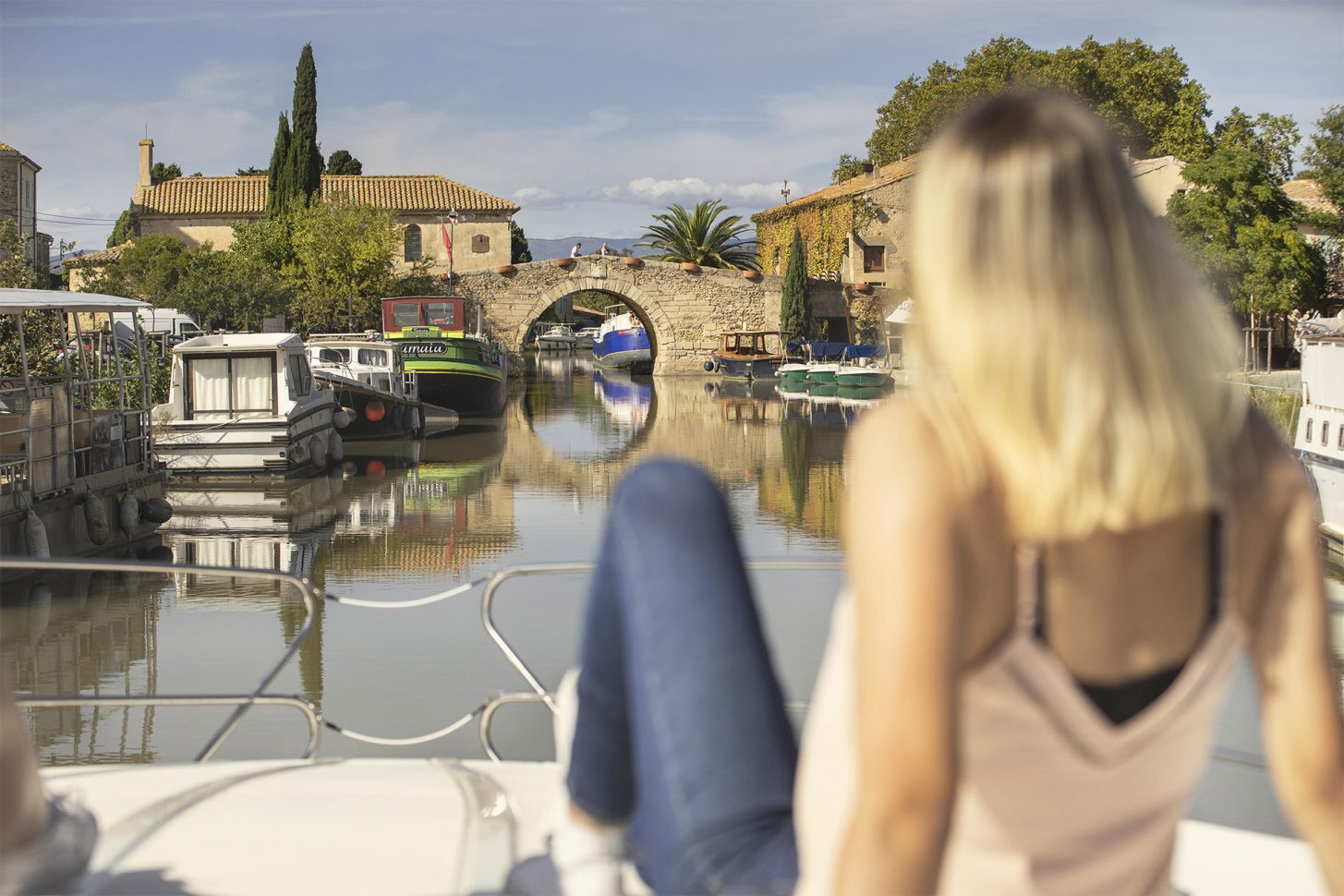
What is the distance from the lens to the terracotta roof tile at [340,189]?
45750 mm

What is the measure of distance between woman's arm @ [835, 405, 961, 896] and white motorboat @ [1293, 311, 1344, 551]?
10961 mm

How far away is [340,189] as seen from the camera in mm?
45094

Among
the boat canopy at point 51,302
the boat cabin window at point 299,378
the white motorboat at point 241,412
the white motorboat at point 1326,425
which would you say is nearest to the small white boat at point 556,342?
the boat cabin window at point 299,378

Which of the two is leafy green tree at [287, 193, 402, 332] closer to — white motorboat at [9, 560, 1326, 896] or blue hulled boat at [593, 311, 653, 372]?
blue hulled boat at [593, 311, 653, 372]

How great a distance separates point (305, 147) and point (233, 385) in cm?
2671

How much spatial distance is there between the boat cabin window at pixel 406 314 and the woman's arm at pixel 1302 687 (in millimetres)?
26109

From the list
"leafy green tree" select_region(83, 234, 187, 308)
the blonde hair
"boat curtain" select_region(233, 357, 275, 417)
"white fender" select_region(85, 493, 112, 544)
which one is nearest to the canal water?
"white fender" select_region(85, 493, 112, 544)

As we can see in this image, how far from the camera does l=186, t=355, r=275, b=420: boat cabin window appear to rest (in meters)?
15.9

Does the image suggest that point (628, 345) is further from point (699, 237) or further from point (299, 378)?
point (299, 378)

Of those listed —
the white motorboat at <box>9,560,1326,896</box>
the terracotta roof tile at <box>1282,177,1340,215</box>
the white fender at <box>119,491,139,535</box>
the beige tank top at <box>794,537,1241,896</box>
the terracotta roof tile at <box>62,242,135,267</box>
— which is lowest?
the white fender at <box>119,491,139,535</box>

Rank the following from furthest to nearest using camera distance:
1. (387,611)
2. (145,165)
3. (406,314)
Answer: (145,165)
(406,314)
(387,611)

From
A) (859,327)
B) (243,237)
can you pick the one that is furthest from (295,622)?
(859,327)

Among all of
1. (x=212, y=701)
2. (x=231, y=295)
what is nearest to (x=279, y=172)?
(x=231, y=295)

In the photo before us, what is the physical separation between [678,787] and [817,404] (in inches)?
1082
